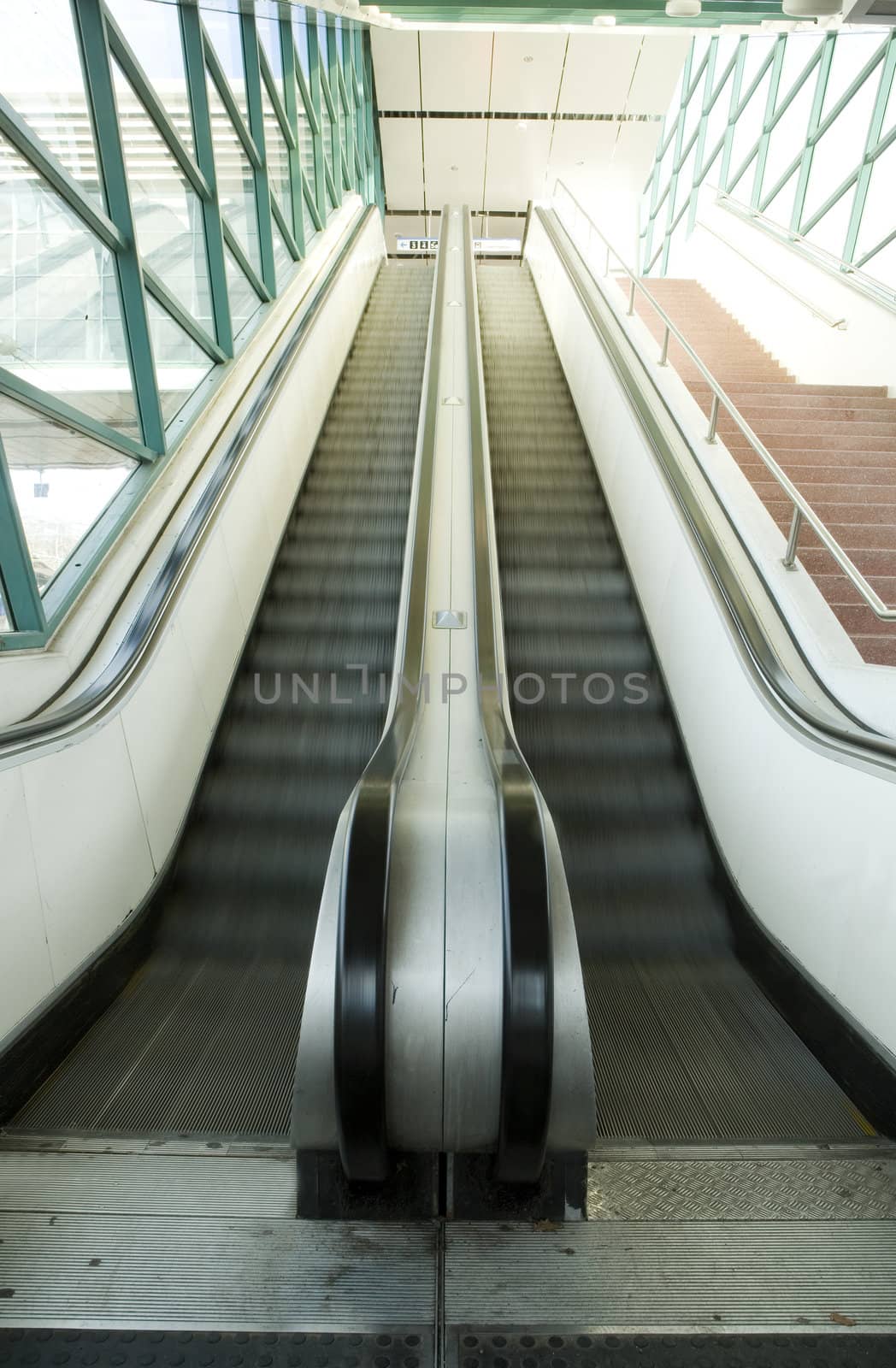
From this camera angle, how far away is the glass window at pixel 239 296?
684cm

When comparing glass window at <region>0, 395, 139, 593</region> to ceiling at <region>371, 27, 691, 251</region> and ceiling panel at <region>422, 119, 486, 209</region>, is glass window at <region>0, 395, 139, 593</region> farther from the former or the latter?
ceiling panel at <region>422, 119, 486, 209</region>

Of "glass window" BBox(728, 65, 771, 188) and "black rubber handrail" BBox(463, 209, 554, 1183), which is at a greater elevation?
"glass window" BBox(728, 65, 771, 188)

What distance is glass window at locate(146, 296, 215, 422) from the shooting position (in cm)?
512

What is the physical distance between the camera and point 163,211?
5273mm

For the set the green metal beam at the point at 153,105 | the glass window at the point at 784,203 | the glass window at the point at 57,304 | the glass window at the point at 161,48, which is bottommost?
the glass window at the point at 57,304

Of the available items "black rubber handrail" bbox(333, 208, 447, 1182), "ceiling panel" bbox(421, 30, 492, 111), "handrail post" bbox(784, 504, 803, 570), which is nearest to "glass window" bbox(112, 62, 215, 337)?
"handrail post" bbox(784, 504, 803, 570)

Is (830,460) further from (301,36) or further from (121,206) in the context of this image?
(301,36)

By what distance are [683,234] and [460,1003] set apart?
15356mm

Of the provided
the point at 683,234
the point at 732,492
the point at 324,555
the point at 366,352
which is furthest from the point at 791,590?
the point at 683,234

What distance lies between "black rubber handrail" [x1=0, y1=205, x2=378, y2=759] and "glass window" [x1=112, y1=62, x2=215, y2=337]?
2.67 feet

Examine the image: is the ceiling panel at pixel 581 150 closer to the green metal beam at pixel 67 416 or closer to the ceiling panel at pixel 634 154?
the ceiling panel at pixel 634 154

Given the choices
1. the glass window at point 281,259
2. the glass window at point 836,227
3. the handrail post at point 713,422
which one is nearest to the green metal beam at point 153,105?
the glass window at point 281,259

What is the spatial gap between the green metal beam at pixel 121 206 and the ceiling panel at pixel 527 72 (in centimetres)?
1272

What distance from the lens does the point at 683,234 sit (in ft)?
45.8
